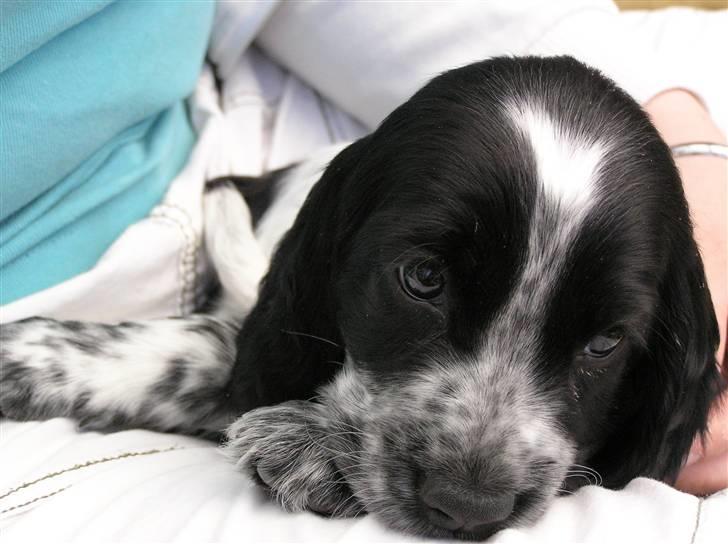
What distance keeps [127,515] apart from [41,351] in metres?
0.78

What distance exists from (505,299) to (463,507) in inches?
15.5

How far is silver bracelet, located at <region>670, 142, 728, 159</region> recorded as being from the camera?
8.09ft

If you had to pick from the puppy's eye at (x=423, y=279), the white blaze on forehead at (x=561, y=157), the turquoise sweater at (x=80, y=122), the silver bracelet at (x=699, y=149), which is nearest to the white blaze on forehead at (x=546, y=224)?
the white blaze on forehead at (x=561, y=157)

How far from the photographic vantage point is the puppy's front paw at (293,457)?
1602 millimetres

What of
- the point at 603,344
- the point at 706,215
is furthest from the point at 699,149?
the point at 603,344

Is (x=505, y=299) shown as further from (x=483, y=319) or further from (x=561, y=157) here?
(x=561, y=157)

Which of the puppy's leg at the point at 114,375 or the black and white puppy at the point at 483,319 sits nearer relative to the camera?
the black and white puppy at the point at 483,319

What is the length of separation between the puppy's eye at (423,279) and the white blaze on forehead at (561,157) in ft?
0.84

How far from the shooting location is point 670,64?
111 inches

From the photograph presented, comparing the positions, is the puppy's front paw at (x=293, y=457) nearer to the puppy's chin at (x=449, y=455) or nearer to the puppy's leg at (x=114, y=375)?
the puppy's chin at (x=449, y=455)

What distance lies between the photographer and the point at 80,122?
7.32 feet

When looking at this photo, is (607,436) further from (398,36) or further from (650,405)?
(398,36)

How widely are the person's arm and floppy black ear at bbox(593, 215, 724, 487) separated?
0.12 metres

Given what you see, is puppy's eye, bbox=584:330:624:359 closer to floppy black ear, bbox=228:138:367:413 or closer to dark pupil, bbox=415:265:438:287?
dark pupil, bbox=415:265:438:287
